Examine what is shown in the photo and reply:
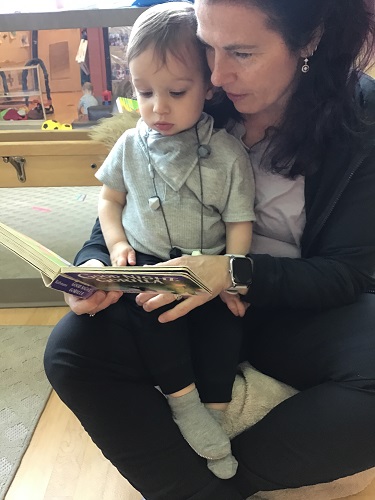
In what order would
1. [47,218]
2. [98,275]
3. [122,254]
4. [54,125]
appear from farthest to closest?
[47,218] → [54,125] → [122,254] → [98,275]

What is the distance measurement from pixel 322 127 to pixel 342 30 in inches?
6.8

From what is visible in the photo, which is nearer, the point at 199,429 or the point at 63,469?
the point at 199,429

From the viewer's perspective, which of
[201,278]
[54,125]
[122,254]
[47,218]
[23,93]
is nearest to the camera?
[201,278]

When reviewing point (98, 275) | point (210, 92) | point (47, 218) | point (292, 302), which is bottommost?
point (47, 218)

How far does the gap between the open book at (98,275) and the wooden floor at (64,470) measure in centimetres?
48

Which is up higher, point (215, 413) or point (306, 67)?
point (306, 67)

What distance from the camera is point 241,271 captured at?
943mm

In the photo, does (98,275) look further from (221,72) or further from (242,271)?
(221,72)

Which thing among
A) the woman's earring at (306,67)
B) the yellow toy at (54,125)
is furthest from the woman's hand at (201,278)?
the yellow toy at (54,125)

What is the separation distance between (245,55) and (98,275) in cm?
47

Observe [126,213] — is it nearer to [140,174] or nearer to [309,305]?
[140,174]

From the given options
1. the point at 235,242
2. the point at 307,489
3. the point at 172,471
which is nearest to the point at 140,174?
the point at 235,242

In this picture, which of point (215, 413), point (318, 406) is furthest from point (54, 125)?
point (318, 406)

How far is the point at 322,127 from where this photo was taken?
0.98m
